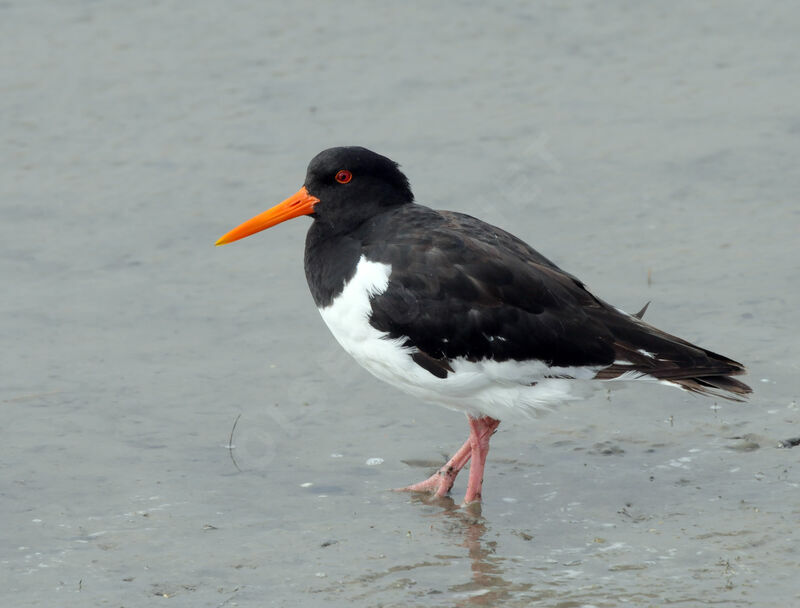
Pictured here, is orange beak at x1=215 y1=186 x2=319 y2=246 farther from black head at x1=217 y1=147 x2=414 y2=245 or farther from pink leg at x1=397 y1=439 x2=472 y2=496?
pink leg at x1=397 y1=439 x2=472 y2=496

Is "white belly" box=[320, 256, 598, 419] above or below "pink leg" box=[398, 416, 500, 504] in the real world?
above

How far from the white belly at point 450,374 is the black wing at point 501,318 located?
4 cm

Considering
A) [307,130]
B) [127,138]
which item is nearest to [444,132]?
[307,130]

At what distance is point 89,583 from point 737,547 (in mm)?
2825

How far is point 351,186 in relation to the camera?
6895 mm

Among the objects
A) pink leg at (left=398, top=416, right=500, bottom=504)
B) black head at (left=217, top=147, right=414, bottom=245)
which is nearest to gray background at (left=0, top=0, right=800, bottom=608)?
pink leg at (left=398, top=416, right=500, bottom=504)

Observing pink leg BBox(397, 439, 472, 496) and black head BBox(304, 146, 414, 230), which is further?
black head BBox(304, 146, 414, 230)

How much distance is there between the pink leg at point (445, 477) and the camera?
22.1 feet

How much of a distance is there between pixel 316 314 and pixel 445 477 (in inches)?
81.4

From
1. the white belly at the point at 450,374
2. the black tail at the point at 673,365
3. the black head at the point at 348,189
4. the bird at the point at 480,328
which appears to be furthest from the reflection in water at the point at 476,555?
the black head at the point at 348,189

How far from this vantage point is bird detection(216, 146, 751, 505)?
630 cm

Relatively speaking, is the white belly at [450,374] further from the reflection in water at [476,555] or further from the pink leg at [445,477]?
the reflection in water at [476,555]

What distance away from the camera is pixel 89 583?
229 inches

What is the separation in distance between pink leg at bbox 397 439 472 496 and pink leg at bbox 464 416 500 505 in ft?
0.27
